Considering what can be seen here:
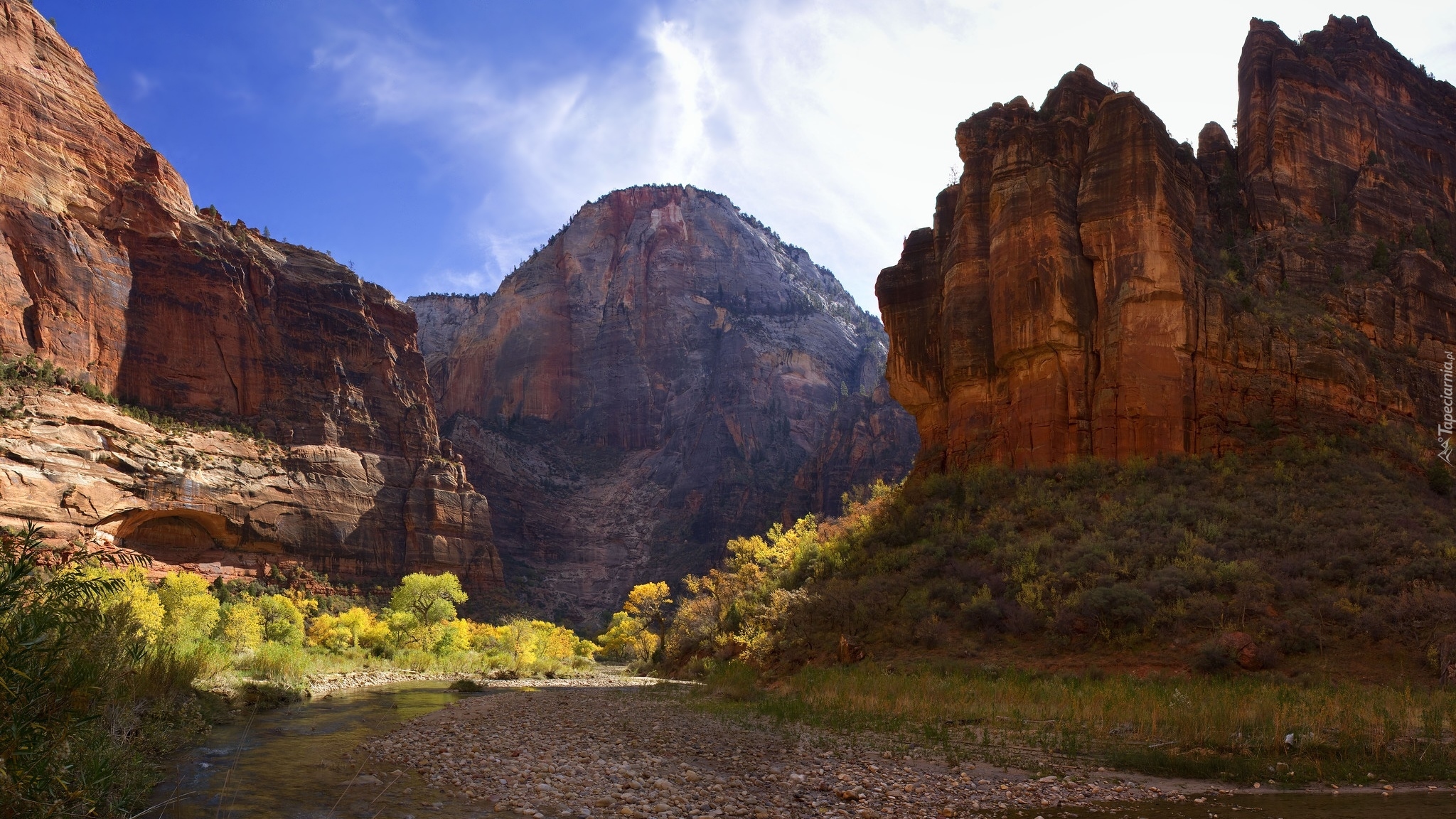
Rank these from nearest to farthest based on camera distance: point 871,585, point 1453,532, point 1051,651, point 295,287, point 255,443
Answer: point 1051,651 → point 1453,532 → point 871,585 → point 255,443 → point 295,287

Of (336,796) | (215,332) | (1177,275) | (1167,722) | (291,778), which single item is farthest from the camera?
(215,332)

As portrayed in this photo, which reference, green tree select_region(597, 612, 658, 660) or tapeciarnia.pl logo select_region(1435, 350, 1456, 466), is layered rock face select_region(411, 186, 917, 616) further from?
tapeciarnia.pl logo select_region(1435, 350, 1456, 466)

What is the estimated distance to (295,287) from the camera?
8362cm

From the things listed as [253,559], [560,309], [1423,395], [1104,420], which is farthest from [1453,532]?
[560,309]

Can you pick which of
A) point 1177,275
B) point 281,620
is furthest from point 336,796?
point 281,620

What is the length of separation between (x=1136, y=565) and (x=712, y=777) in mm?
18265

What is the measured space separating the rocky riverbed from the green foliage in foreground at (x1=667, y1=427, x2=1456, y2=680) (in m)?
10.4

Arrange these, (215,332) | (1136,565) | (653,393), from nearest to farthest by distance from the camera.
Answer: (1136,565), (215,332), (653,393)

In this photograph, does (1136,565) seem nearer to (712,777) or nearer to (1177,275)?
(1177,275)

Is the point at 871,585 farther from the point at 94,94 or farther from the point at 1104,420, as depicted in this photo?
the point at 94,94

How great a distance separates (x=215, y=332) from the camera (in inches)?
2916

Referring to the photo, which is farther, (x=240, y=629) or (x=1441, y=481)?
(x=240, y=629)

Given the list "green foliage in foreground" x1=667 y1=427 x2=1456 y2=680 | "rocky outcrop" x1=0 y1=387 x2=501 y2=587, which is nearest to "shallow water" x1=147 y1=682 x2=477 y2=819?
"green foliage in foreground" x1=667 y1=427 x2=1456 y2=680

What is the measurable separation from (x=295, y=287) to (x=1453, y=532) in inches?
3516
